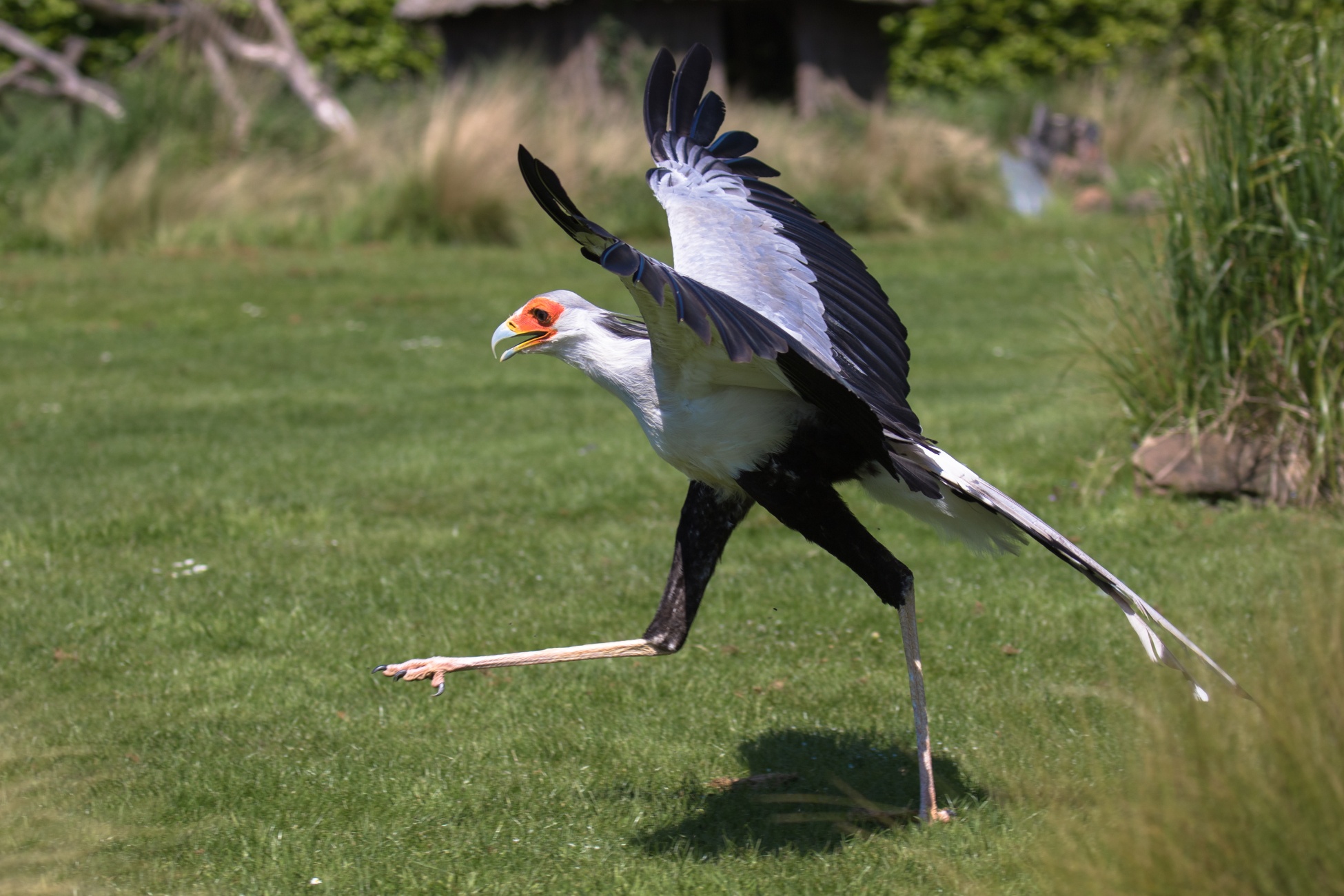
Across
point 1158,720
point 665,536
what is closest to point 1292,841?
point 1158,720

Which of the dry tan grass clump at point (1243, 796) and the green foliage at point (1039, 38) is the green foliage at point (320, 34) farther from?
the dry tan grass clump at point (1243, 796)

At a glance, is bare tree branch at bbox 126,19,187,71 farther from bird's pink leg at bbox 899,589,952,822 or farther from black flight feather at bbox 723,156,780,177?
bird's pink leg at bbox 899,589,952,822

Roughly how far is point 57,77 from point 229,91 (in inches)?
97.3

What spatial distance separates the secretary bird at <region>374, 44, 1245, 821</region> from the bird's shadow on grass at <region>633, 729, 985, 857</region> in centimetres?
18

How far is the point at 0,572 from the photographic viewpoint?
6109 mm

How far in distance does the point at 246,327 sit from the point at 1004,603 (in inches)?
319

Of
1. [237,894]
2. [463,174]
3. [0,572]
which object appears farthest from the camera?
[463,174]

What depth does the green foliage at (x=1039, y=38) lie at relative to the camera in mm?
20672

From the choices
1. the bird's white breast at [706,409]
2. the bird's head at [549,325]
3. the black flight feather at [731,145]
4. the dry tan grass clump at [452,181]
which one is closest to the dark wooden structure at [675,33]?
the dry tan grass clump at [452,181]

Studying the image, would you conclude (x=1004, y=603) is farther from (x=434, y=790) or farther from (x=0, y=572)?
(x=0, y=572)

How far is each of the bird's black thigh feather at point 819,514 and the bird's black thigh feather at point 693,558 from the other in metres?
0.17

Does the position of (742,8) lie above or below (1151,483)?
above

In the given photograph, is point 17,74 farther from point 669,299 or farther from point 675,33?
point 669,299

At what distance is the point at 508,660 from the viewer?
12.8 ft
